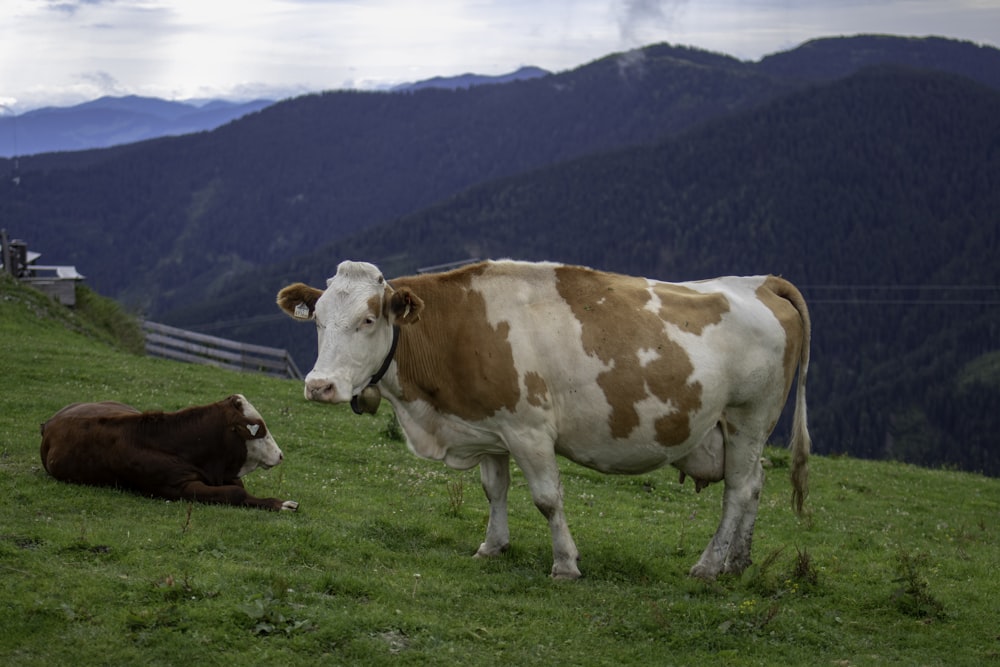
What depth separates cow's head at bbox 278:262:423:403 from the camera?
1011 cm

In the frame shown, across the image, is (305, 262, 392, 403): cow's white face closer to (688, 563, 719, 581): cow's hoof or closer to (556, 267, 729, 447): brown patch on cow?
(556, 267, 729, 447): brown patch on cow

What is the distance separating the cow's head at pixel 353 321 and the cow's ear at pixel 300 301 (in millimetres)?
12

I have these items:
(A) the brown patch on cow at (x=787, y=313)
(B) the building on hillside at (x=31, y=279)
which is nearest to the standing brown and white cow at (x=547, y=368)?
(A) the brown patch on cow at (x=787, y=313)

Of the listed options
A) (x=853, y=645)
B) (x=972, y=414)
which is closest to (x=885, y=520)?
(x=853, y=645)

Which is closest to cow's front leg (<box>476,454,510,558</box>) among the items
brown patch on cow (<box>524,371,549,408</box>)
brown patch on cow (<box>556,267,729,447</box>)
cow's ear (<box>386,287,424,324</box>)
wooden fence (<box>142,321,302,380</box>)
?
brown patch on cow (<box>524,371,549,408</box>)

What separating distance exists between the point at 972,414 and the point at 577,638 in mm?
211282

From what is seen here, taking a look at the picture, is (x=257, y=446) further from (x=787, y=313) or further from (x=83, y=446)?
(x=787, y=313)

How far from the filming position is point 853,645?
9.67m

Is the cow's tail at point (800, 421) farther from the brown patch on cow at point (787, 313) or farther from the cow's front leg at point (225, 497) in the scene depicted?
the cow's front leg at point (225, 497)

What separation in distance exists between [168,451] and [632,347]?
238 inches

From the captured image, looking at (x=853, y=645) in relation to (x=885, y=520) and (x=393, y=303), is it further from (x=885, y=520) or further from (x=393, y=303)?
(x=885, y=520)

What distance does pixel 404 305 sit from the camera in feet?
34.3

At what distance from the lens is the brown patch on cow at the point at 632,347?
1088 cm

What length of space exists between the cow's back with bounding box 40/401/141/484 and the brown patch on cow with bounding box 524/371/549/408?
18.0ft
